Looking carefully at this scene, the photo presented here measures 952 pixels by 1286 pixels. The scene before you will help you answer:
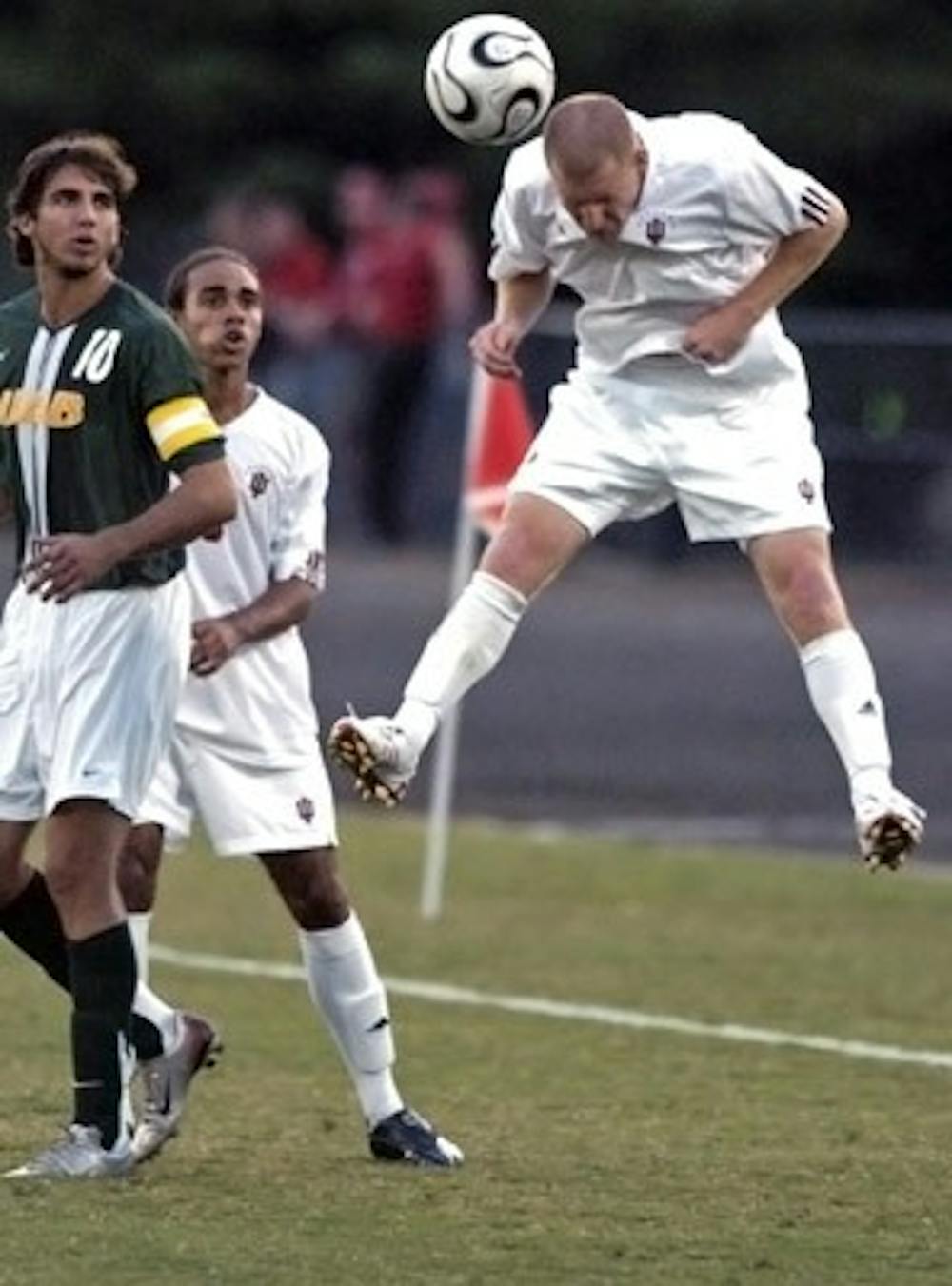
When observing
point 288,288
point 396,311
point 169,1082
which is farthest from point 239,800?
point 288,288

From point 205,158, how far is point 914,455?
13.7 metres

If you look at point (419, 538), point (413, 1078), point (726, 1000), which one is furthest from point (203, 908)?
point (419, 538)

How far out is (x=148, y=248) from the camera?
3538 cm

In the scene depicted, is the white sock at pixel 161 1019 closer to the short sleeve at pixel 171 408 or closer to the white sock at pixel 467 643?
the white sock at pixel 467 643

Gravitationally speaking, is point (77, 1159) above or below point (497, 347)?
below

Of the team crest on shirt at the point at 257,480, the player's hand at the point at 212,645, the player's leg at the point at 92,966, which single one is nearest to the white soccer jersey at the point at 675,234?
the team crest on shirt at the point at 257,480

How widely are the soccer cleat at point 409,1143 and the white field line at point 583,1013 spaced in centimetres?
269

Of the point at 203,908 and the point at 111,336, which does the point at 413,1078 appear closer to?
the point at 111,336

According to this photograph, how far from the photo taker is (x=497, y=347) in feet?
36.3

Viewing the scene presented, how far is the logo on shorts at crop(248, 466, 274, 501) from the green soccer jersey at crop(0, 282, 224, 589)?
951mm

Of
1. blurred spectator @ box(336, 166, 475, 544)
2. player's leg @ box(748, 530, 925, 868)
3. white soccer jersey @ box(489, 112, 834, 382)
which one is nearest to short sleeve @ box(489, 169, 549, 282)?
white soccer jersey @ box(489, 112, 834, 382)

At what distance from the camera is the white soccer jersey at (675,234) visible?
10805mm

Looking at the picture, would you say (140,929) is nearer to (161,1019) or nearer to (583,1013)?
(161,1019)

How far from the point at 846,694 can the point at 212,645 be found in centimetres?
166
